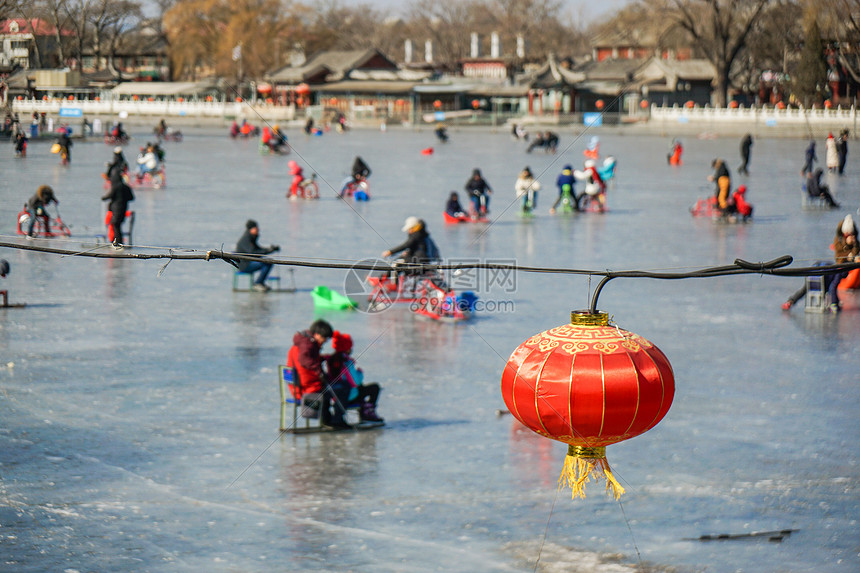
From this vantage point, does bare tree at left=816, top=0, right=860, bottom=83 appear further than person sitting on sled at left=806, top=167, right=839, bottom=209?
Yes

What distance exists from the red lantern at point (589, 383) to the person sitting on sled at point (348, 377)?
3848 mm

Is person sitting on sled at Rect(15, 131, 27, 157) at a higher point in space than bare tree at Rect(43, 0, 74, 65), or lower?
lower

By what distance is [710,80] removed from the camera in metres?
66.2

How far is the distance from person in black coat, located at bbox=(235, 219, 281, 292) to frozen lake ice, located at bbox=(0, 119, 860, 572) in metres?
0.38

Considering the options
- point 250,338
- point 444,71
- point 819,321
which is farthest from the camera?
point 444,71

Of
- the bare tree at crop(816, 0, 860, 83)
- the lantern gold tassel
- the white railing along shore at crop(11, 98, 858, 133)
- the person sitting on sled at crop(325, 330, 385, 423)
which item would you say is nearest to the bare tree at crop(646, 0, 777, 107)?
the white railing along shore at crop(11, 98, 858, 133)

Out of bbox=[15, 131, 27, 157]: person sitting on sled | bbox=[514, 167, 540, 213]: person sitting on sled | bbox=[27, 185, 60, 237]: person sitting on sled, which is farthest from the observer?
bbox=[15, 131, 27, 157]: person sitting on sled

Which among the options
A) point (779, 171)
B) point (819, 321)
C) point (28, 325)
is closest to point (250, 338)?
point (28, 325)

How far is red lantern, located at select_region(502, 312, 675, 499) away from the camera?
15.5ft

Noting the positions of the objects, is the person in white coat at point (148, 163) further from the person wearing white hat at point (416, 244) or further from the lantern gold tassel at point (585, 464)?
the lantern gold tassel at point (585, 464)

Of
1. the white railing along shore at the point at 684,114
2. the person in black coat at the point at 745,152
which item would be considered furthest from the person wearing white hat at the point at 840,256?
the white railing along shore at the point at 684,114

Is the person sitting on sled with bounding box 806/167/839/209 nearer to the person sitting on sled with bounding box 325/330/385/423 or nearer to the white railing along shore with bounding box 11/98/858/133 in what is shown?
the person sitting on sled with bounding box 325/330/385/423

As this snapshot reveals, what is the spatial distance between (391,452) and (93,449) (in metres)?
2.27

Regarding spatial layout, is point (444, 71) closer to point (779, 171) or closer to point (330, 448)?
point (779, 171)
